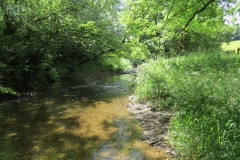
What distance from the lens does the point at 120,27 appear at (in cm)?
1978

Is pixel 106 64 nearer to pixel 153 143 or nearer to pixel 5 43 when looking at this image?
pixel 5 43

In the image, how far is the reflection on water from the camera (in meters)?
4.50

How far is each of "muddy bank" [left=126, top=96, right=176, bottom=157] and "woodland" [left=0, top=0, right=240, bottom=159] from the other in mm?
326

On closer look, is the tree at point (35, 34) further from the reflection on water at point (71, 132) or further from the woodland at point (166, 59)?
the reflection on water at point (71, 132)

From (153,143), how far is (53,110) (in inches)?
196

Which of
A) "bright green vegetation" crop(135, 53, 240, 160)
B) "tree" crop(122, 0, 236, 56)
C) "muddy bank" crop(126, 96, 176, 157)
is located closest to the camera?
"bright green vegetation" crop(135, 53, 240, 160)

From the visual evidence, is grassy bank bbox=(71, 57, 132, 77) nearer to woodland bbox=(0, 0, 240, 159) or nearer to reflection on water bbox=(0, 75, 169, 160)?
woodland bbox=(0, 0, 240, 159)

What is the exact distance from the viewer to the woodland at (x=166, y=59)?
400 cm

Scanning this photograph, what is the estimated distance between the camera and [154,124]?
5.94m

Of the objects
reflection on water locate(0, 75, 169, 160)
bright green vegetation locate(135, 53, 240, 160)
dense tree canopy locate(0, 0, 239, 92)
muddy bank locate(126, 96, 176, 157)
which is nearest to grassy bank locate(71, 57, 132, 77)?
dense tree canopy locate(0, 0, 239, 92)

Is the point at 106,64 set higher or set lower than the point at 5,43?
lower

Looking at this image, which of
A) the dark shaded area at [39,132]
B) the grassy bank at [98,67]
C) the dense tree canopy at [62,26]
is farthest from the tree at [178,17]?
the grassy bank at [98,67]

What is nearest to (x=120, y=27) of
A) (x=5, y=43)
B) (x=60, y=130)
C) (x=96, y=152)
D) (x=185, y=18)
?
(x=185, y=18)

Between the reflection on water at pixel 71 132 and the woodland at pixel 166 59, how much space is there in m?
1.13
